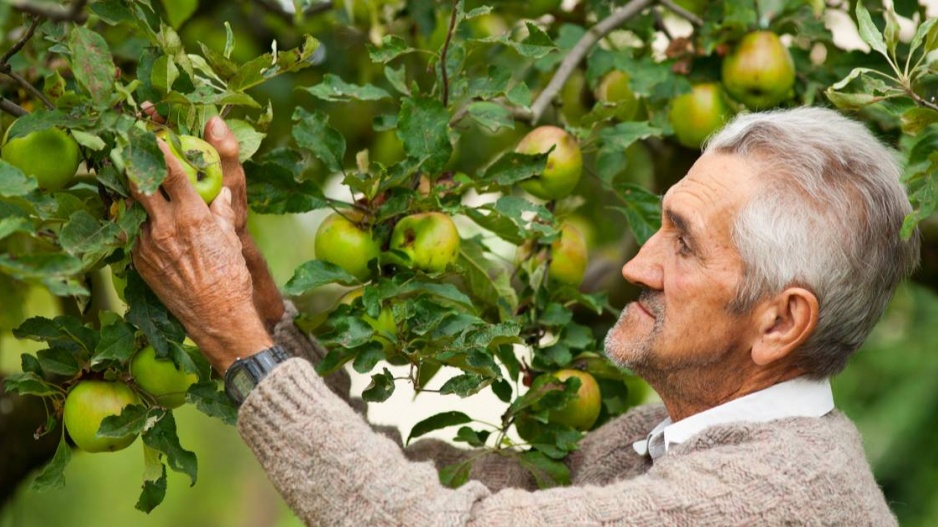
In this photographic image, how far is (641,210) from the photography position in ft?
5.86

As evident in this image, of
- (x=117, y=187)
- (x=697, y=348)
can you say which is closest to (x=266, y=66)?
(x=117, y=187)

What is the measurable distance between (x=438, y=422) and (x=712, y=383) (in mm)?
391

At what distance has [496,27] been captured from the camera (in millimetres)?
2367

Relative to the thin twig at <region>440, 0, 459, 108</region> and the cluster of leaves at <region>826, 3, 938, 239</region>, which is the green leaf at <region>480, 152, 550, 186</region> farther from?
the cluster of leaves at <region>826, 3, 938, 239</region>

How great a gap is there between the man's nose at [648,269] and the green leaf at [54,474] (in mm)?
745

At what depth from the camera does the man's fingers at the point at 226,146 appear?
1.31 m

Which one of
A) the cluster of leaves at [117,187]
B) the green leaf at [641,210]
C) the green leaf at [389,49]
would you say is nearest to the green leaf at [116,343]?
the cluster of leaves at [117,187]

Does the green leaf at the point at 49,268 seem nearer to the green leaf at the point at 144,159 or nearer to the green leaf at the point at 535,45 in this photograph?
the green leaf at the point at 144,159

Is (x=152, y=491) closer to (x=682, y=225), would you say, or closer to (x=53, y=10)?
(x=53, y=10)

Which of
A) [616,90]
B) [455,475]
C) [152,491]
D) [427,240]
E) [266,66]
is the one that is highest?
[266,66]

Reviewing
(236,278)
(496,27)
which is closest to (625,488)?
(236,278)

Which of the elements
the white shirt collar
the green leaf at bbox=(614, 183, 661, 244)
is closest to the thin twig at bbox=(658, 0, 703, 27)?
the green leaf at bbox=(614, 183, 661, 244)

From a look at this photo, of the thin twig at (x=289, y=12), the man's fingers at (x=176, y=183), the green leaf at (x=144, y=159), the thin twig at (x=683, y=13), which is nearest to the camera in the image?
the green leaf at (x=144, y=159)

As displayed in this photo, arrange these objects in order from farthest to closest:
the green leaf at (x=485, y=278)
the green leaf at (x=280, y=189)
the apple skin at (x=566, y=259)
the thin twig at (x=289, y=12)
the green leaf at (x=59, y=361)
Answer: the thin twig at (x=289, y=12)
the apple skin at (x=566, y=259)
the green leaf at (x=485, y=278)
the green leaf at (x=280, y=189)
the green leaf at (x=59, y=361)
